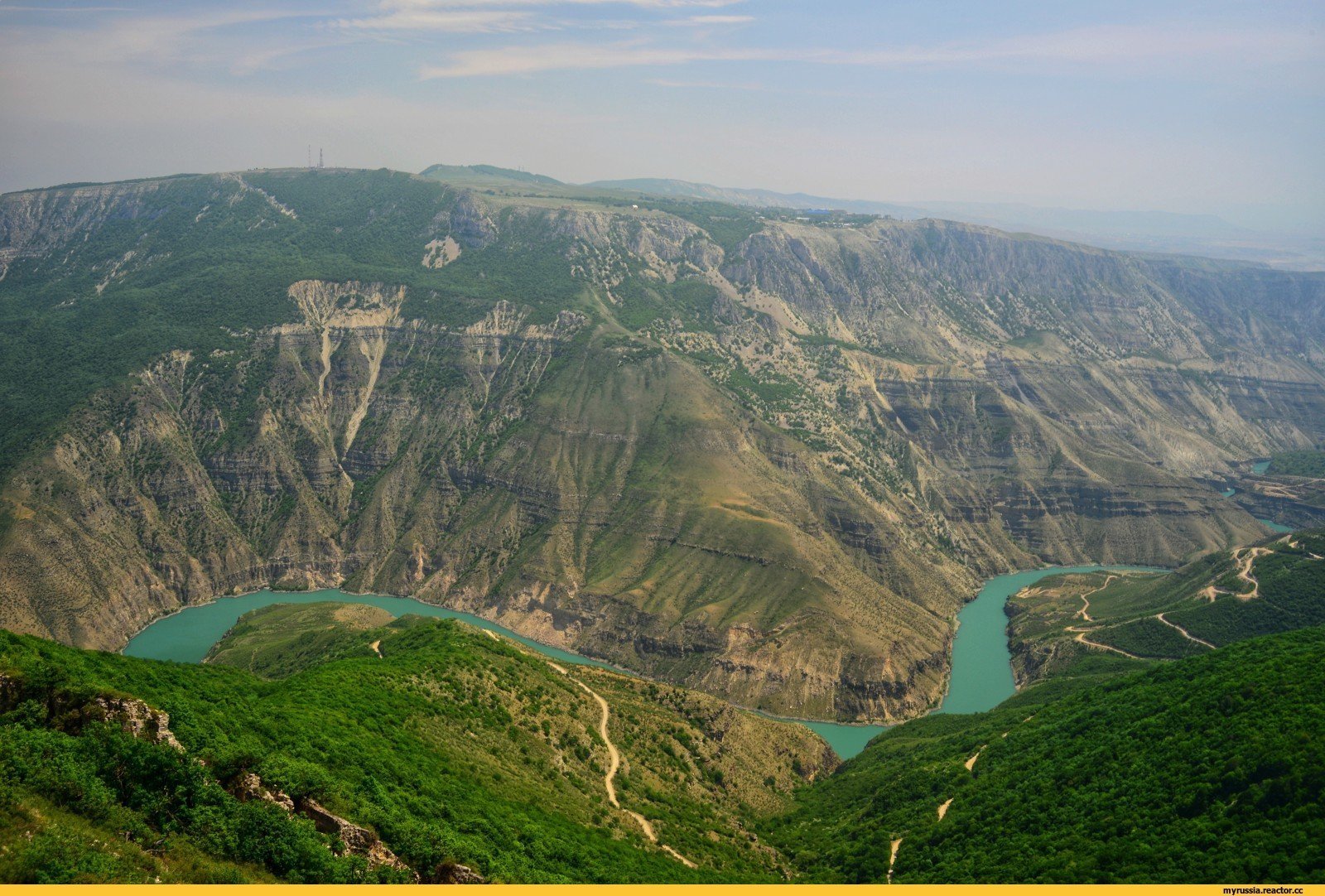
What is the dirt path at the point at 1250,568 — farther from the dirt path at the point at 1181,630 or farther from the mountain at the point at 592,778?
the mountain at the point at 592,778

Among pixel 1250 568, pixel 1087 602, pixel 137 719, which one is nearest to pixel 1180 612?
pixel 1250 568

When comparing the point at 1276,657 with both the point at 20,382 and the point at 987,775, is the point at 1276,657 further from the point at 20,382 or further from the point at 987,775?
the point at 20,382

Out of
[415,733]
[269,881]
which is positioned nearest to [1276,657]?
[415,733]

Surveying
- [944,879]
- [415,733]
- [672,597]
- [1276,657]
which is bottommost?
[672,597]

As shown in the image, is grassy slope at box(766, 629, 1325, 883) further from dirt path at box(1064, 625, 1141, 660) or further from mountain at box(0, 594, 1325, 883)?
dirt path at box(1064, 625, 1141, 660)

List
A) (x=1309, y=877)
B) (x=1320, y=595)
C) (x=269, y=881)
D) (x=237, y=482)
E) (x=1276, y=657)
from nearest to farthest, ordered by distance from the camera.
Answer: (x=269, y=881) < (x=1309, y=877) < (x=1276, y=657) < (x=1320, y=595) < (x=237, y=482)

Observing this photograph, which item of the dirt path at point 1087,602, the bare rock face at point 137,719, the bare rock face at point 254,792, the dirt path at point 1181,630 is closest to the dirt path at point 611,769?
the bare rock face at point 254,792

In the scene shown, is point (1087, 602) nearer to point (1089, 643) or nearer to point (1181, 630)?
point (1089, 643)
